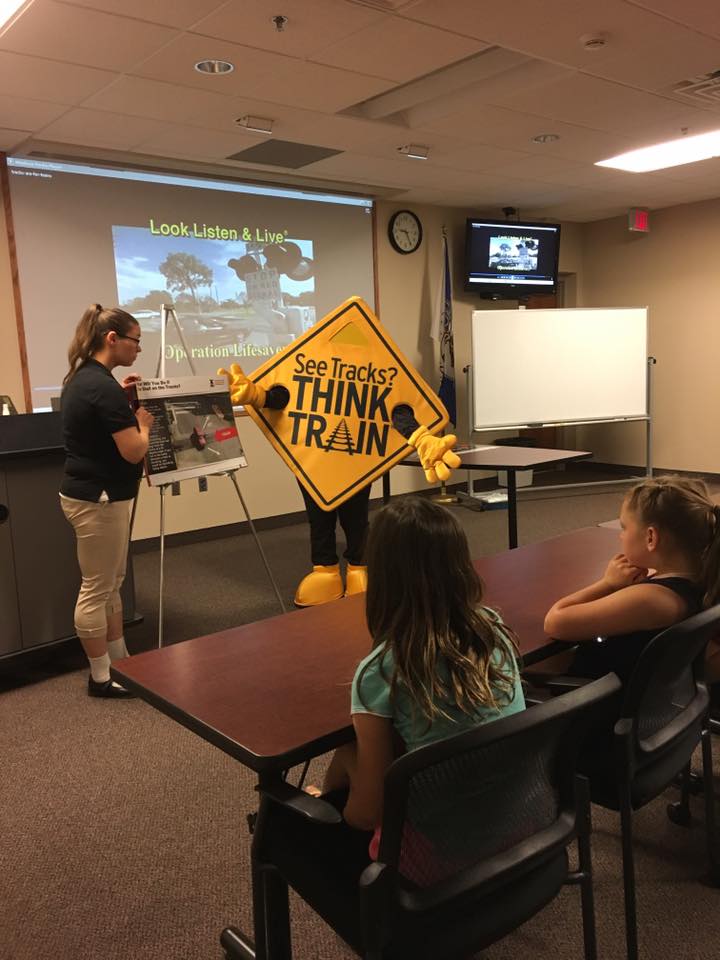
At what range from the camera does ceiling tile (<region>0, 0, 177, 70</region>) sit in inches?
121

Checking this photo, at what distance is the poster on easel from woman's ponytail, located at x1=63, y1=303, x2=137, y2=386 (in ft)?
1.27

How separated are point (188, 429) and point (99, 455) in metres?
0.70

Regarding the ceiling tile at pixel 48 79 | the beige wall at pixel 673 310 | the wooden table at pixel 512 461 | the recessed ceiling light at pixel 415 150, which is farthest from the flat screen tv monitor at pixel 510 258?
the ceiling tile at pixel 48 79

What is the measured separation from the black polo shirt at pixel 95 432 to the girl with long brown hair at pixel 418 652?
6.31 feet

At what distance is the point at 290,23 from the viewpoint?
3.21m

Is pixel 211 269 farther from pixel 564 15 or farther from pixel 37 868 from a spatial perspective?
pixel 37 868

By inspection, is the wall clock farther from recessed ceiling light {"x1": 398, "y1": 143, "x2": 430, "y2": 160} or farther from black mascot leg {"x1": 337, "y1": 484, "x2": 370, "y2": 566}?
black mascot leg {"x1": 337, "y1": 484, "x2": 370, "y2": 566}

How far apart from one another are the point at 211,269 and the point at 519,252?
124 inches

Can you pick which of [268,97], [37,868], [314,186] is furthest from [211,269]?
[37,868]

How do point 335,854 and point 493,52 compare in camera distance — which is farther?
point 493,52

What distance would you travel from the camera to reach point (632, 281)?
823cm

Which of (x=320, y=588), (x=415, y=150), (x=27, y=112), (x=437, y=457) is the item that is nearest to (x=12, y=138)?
(x=27, y=112)

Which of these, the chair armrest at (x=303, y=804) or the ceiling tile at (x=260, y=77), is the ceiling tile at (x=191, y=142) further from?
the chair armrest at (x=303, y=804)

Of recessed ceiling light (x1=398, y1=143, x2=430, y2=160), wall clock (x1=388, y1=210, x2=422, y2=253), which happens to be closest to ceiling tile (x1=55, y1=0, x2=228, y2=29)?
recessed ceiling light (x1=398, y1=143, x2=430, y2=160)
